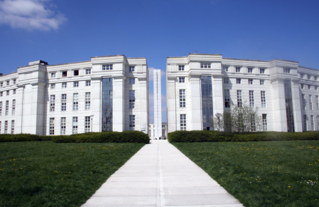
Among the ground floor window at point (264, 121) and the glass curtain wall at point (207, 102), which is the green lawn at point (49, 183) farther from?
the ground floor window at point (264, 121)

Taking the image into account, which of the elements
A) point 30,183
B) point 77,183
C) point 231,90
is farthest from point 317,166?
point 231,90

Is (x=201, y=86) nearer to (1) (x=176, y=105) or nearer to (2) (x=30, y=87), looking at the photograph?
(1) (x=176, y=105)

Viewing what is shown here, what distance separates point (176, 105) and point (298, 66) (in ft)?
89.5

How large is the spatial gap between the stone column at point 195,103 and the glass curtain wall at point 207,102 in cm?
82

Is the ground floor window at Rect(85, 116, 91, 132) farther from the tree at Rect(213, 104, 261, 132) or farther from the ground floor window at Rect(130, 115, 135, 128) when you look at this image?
the tree at Rect(213, 104, 261, 132)

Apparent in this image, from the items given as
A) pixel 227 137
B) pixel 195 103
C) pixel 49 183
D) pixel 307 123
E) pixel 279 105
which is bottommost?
pixel 49 183

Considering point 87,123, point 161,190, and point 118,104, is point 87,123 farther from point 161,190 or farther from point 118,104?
point 161,190

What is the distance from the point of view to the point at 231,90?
4159cm

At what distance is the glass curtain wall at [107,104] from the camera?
126 feet

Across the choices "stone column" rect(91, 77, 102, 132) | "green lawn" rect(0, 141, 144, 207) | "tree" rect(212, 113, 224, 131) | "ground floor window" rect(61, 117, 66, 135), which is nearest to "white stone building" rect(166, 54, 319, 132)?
"tree" rect(212, 113, 224, 131)

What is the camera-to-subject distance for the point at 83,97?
41.5 m

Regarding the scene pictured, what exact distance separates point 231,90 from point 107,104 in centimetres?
2372

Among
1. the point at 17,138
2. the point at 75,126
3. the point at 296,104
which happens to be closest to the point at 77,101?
the point at 75,126

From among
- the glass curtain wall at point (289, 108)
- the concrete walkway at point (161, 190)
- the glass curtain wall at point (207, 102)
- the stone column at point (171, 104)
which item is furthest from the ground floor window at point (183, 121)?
the concrete walkway at point (161, 190)
